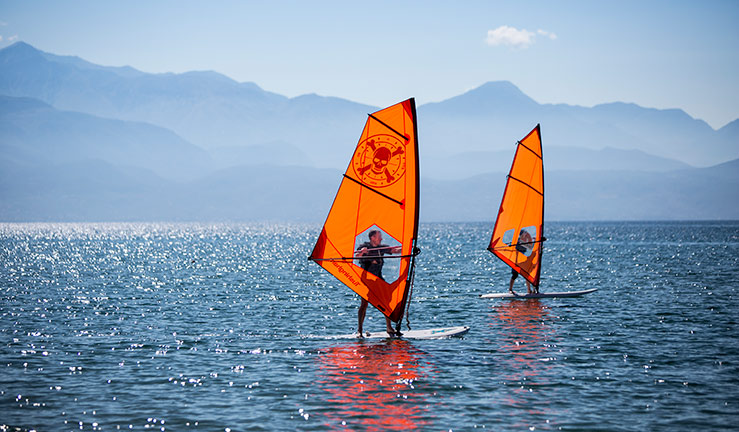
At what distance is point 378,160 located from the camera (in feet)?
75.1

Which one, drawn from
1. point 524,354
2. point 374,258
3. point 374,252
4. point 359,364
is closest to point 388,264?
point 374,258

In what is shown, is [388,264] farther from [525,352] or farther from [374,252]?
[525,352]

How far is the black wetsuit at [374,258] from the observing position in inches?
906

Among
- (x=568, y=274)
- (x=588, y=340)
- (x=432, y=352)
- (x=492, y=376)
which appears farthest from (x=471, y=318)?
(x=568, y=274)

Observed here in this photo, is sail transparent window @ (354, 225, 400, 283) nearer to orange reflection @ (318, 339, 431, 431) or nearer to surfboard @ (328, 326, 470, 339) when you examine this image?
orange reflection @ (318, 339, 431, 431)

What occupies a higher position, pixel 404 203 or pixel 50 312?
pixel 404 203

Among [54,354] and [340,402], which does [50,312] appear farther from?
[340,402]

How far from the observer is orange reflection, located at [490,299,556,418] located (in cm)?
1803

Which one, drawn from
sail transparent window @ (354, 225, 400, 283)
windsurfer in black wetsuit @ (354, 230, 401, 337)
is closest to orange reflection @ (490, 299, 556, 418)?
sail transparent window @ (354, 225, 400, 283)

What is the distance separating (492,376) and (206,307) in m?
19.4

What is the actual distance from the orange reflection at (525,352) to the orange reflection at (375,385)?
7.09ft

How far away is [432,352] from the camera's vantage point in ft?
76.2

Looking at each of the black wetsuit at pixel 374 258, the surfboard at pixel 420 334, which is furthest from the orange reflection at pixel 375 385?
the black wetsuit at pixel 374 258

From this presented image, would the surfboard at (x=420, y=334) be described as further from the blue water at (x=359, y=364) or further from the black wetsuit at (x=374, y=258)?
the black wetsuit at (x=374, y=258)
